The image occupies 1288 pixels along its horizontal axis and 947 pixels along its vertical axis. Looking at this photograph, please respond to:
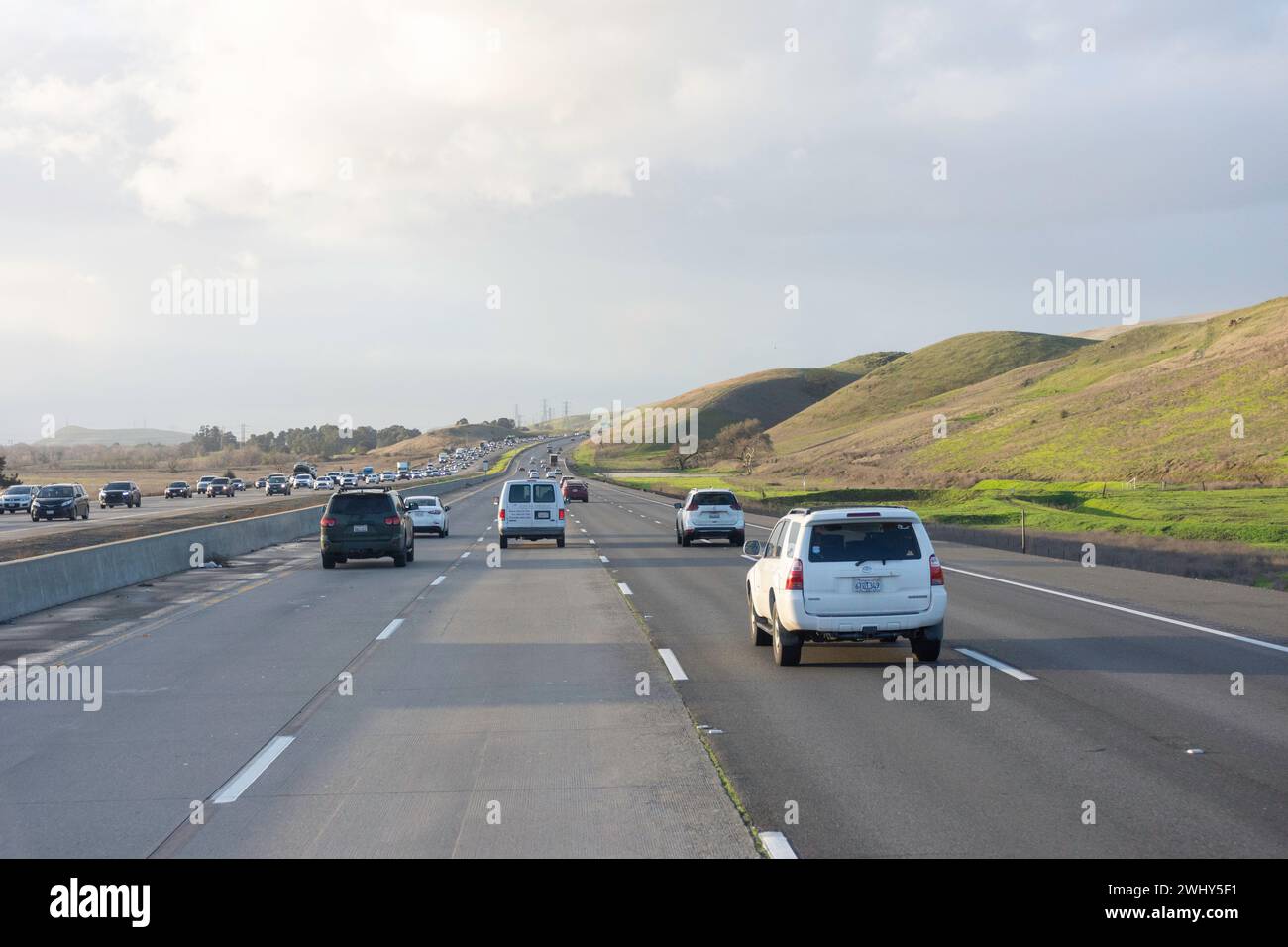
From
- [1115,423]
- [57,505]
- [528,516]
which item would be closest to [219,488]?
[57,505]

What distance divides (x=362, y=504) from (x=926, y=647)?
60.3 ft

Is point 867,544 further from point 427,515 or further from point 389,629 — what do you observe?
point 427,515

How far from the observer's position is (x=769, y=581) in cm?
1396

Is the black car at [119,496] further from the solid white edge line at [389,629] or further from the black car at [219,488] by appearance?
the solid white edge line at [389,629]

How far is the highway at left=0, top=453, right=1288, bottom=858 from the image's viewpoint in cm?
705

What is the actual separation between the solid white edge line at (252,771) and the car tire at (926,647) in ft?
21.9

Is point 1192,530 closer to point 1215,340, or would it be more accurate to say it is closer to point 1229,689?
point 1229,689

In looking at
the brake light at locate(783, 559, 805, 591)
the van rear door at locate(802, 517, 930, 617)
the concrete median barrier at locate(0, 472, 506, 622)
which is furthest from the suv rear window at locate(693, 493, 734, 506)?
the brake light at locate(783, 559, 805, 591)

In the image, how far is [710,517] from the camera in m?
35.0

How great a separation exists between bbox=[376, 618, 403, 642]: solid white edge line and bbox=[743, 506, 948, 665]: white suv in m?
5.51

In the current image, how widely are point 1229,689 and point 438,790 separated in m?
7.46

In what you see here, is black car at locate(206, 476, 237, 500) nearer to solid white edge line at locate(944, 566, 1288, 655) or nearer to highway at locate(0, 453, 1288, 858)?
solid white edge line at locate(944, 566, 1288, 655)
